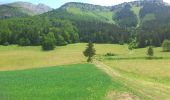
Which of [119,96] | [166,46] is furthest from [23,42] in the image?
[119,96]

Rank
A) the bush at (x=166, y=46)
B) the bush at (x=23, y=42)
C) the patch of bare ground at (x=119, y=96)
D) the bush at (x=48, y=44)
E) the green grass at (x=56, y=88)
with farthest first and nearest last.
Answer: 1. the bush at (x=23, y=42)
2. the bush at (x=48, y=44)
3. the bush at (x=166, y=46)
4. the patch of bare ground at (x=119, y=96)
5. the green grass at (x=56, y=88)

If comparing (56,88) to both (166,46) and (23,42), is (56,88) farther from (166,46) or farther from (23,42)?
(23,42)

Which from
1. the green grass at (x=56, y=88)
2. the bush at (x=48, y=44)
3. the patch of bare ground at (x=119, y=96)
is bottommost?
the bush at (x=48, y=44)

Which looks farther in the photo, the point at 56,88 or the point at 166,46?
the point at 166,46

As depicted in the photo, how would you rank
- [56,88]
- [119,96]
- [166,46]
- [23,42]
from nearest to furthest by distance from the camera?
[119,96], [56,88], [166,46], [23,42]

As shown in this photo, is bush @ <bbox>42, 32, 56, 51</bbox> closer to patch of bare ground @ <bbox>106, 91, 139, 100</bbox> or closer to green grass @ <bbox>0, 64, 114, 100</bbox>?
green grass @ <bbox>0, 64, 114, 100</bbox>

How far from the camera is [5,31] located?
184875 mm

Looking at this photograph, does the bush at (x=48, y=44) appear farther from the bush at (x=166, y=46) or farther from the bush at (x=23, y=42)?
the bush at (x=166, y=46)

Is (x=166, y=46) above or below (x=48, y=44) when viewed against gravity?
above

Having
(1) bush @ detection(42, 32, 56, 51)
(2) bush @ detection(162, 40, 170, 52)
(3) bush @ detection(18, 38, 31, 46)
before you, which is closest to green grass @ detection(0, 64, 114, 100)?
(2) bush @ detection(162, 40, 170, 52)

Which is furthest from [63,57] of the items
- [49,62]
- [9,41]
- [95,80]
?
[95,80]

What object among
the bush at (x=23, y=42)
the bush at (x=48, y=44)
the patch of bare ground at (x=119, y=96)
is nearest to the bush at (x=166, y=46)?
the bush at (x=48, y=44)

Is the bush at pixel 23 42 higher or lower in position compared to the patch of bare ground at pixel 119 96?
lower

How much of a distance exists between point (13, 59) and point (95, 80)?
8436 cm
